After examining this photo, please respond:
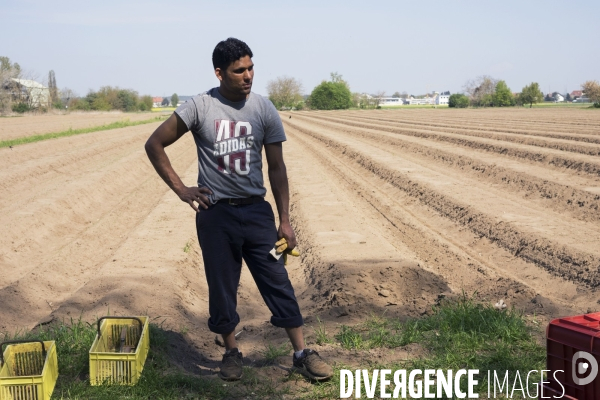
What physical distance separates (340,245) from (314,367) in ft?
14.6

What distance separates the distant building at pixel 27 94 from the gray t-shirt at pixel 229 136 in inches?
2906

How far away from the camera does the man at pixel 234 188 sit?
4172mm

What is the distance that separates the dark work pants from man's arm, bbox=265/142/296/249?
0.25 feet

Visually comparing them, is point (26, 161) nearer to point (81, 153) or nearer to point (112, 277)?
point (81, 153)

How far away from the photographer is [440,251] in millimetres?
9109

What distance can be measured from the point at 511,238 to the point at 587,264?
5.34 ft

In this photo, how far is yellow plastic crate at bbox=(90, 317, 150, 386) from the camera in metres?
4.17

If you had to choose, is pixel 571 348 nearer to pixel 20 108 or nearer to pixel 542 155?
pixel 542 155

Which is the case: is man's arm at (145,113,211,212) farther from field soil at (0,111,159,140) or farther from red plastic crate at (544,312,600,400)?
field soil at (0,111,159,140)

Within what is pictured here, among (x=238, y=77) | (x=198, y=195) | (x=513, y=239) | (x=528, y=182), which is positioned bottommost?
(x=513, y=239)

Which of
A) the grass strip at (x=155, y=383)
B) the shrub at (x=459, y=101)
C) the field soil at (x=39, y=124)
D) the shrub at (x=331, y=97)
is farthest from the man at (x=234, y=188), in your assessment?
the shrub at (x=331, y=97)

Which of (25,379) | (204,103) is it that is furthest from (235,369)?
(204,103)

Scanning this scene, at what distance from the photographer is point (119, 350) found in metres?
4.70

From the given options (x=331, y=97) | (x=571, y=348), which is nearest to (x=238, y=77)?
(x=571, y=348)
